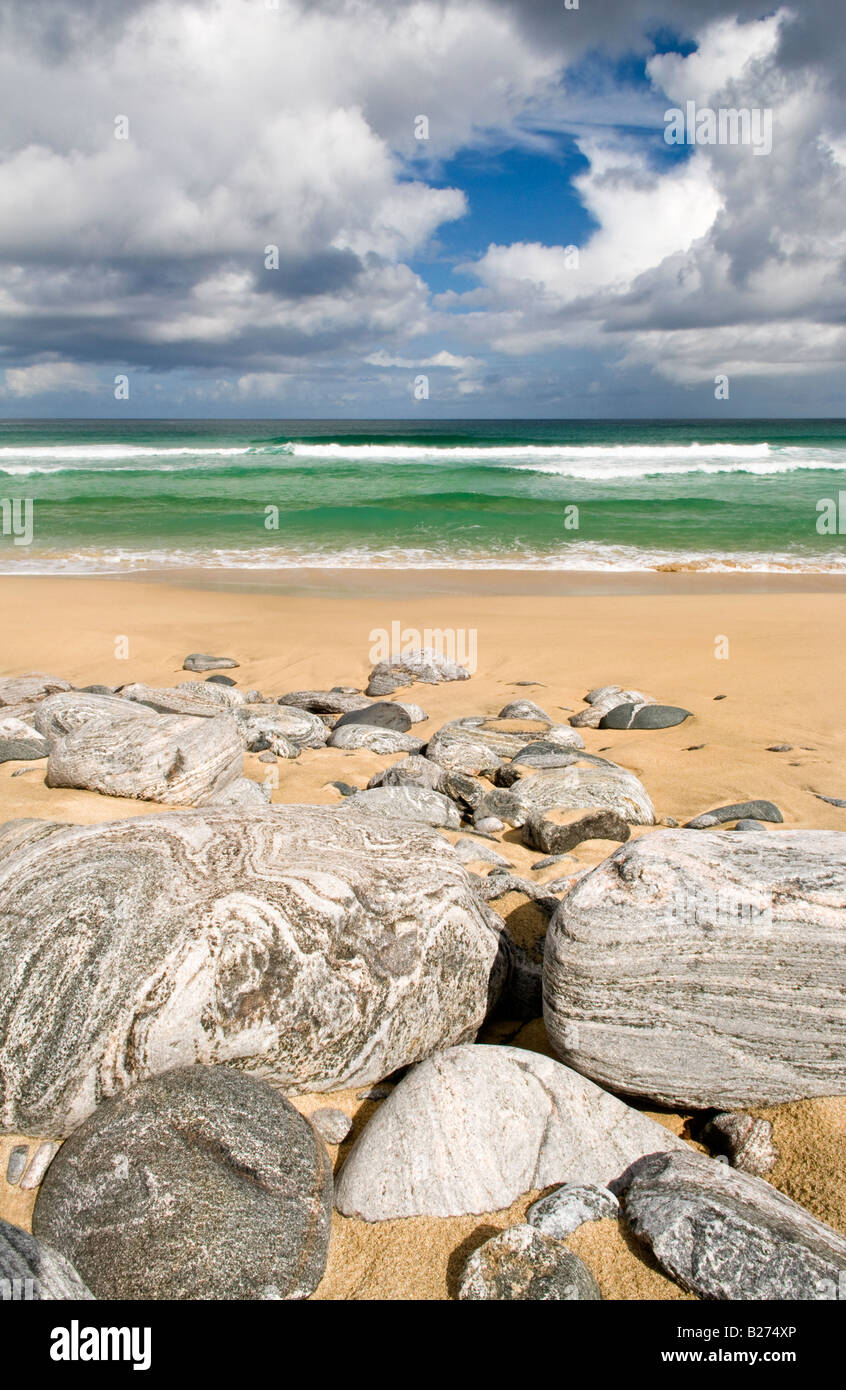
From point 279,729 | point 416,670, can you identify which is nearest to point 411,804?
point 279,729

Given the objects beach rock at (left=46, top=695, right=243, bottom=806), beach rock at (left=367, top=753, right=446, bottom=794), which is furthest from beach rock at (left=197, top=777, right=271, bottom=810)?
beach rock at (left=367, top=753, right=446, bottom=794)

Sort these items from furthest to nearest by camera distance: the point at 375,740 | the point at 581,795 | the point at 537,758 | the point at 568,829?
the point at 375,740
the point at 537,758
the point at 581,795
the point at 568,829

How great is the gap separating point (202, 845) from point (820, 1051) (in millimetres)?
2112

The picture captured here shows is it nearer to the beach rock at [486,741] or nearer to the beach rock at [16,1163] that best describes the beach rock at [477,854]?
the beach rock at [486,741]

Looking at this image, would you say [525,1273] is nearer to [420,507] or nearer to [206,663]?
[206,663]

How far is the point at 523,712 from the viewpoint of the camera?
22.6ft

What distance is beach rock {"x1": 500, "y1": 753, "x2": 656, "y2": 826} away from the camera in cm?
484

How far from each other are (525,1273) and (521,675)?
6718 mm

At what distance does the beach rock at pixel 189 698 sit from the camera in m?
6.74

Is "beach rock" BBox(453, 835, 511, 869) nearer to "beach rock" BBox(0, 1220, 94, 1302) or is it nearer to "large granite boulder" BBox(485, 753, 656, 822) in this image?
"large granite boulder" BBox(485, 753, 656, 822)

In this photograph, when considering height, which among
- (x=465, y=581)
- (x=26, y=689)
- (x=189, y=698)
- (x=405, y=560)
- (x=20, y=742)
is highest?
(x=405, y=560)

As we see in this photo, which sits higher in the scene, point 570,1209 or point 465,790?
point 465,790

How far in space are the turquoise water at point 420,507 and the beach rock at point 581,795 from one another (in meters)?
10.7
